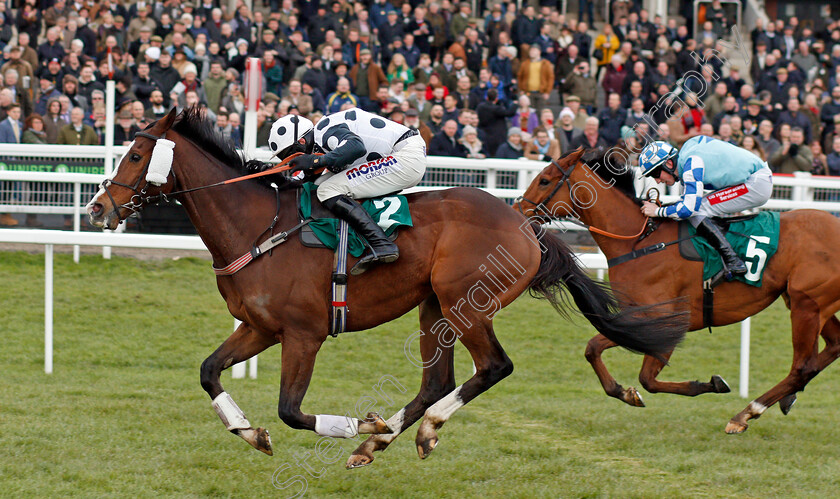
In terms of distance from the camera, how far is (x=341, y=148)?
4801 mm

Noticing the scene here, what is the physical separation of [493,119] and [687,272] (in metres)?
5.81

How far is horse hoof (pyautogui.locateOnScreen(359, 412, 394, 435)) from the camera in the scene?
192 inches

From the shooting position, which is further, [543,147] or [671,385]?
[543,147]

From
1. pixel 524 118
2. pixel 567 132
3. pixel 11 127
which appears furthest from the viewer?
pixel 524 118

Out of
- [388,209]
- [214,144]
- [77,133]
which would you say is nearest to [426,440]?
[388,209]

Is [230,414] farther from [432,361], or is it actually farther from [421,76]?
[421,76]

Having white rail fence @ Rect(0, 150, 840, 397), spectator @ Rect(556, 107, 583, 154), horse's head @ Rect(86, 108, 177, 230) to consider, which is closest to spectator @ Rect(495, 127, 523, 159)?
spectator @ Rect(556, 107, 583, 154)

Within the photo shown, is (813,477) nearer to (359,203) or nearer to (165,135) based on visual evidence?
(359,203)

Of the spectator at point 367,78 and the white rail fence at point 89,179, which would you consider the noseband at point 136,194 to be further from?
the spectator at point 367,78

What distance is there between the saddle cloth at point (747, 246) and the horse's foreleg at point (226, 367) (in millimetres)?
2741

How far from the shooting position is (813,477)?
5277mm

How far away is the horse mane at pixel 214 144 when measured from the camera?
4980mm

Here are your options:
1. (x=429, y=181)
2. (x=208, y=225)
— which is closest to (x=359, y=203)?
(x=208, y=225)

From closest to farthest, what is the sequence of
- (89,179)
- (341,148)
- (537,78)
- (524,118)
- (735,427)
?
(341,148) → (735,427) → (89,179) → (524,118) → (537,78)
